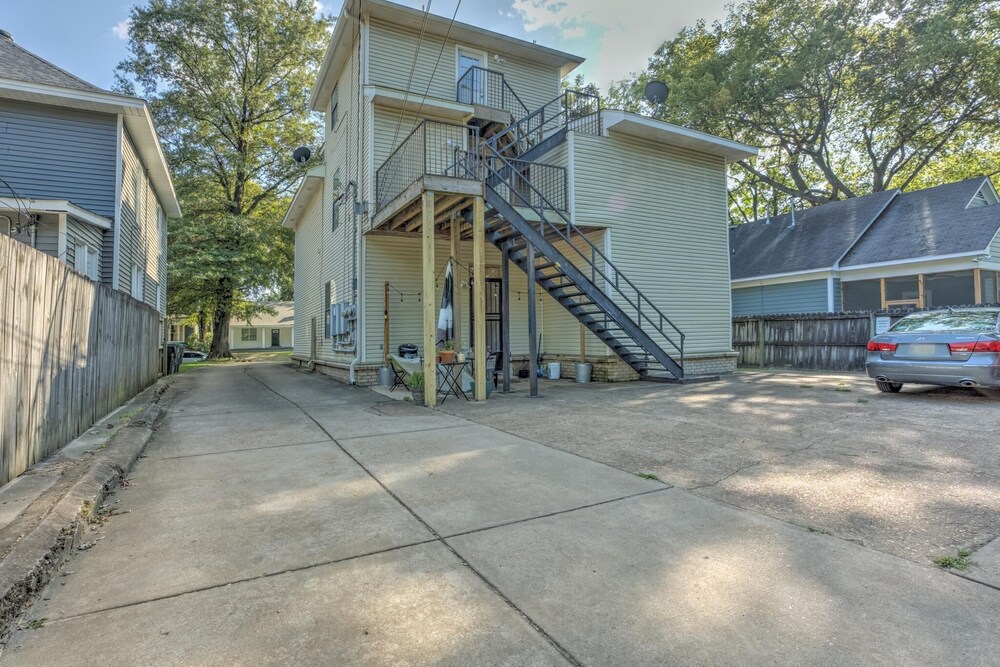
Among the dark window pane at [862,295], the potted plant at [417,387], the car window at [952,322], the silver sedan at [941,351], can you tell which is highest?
the dark window pane at [862,295]

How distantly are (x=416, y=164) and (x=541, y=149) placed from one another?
3.54 metres

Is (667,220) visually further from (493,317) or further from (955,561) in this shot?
(955,561)

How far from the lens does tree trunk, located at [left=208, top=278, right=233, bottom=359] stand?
75.6 feet

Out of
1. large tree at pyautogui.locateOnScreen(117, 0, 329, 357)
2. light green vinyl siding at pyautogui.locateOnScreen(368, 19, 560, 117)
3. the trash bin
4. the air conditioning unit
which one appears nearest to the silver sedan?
light green vinyl siding at pyautogui.locateOnScreen(368, 19, 560, 117)

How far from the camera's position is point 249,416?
699 centimetres

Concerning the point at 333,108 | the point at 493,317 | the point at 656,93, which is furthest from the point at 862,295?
the point at 333,108

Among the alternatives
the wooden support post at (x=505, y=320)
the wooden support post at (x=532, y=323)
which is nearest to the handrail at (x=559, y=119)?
the wooden support post at (x=505, y=320)

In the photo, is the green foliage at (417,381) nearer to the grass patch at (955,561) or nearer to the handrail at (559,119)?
the grass patch at (955,561)

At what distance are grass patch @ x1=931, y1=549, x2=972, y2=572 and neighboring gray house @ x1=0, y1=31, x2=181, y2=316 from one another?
39.9 feet

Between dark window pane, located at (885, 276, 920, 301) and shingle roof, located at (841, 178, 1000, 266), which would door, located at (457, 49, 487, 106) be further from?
dark window pane, located at (885, 276, 920, 301)

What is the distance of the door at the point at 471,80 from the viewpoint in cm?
1265

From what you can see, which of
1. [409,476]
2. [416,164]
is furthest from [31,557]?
[416,164]

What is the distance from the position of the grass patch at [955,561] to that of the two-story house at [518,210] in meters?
7.14

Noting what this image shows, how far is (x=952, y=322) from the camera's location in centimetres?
732
